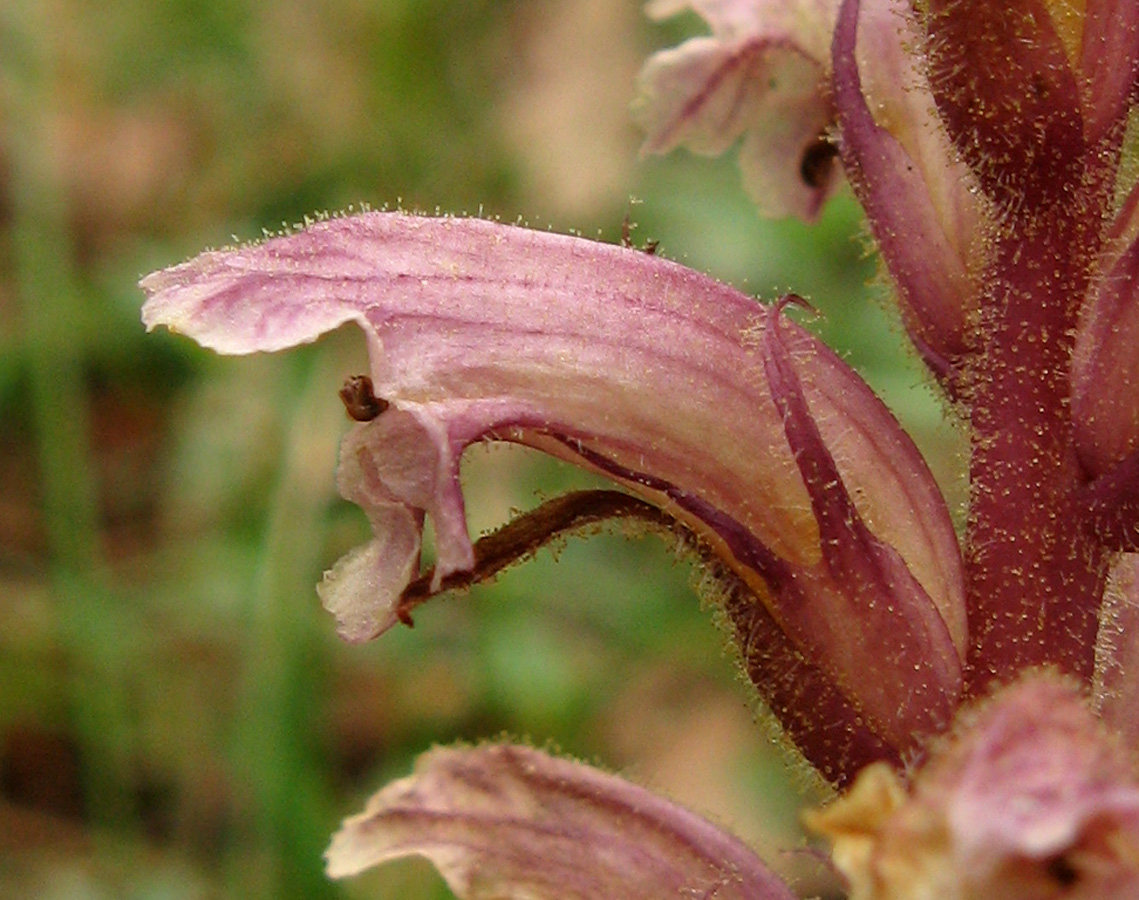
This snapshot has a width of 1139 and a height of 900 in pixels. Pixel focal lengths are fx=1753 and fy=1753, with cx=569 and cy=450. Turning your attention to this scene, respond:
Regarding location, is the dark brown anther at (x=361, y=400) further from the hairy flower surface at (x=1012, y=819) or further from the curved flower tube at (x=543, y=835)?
the hairy flower surface at (x=1012, y=819)

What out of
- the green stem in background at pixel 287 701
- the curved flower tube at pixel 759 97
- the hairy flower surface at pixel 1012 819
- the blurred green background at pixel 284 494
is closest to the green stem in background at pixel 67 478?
the blurred green background at pixel 284 494

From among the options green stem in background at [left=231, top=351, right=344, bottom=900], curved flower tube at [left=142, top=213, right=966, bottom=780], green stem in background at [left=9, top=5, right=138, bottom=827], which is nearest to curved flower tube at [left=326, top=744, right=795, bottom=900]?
curved flower tube at [left=142, top=213, right=966, bottom=780]

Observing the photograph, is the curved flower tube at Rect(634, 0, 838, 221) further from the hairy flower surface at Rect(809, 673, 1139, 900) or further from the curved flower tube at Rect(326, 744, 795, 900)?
the hairy flower surface at Rect(809, 673, 1139, 900)

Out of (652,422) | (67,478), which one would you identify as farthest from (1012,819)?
(67,478)

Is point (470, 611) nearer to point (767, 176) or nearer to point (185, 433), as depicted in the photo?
point (185, 433)

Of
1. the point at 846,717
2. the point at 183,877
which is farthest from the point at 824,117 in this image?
the point at 183,877

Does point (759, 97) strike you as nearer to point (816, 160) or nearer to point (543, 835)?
point (816, 160)
